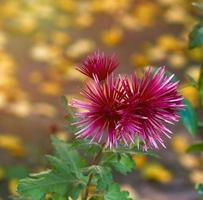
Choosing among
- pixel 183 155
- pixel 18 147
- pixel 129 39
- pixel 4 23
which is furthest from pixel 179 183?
pixel 4 23

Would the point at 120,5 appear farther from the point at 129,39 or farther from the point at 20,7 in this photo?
the point at 20,7

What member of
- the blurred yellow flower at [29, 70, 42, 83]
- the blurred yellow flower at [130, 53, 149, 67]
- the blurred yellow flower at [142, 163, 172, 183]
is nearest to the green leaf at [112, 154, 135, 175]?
the blurred yellow flower at [142, 163, 172, 183]

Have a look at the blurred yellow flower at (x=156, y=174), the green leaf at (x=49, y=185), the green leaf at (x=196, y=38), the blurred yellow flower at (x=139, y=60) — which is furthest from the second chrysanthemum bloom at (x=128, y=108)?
the blurred yellow flower at (x=139, y=60)

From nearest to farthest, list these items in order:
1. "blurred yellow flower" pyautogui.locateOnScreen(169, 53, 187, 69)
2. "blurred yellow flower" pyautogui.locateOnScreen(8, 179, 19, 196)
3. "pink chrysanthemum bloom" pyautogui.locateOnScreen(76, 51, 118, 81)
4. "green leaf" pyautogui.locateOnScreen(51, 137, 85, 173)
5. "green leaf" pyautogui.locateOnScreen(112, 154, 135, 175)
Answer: "pink chrysanthemum bloom" pyautogui.locateOnScreen(76, 51, 118, 81) → "green leaf" pyautogui.locateOnScreen(112, 154, 135, 175) → "green leaf" pyautogui.locateOnScreen(51, 137, 85, 173) → "blurred yellow flower" pyautogui.locateOnScreen(8, 179, 19, 196) → "blurred yellow flower" pyautogui.locateOnScreen(169, 53, 187, 69)

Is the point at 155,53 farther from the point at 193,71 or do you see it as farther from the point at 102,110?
the point at 102,110

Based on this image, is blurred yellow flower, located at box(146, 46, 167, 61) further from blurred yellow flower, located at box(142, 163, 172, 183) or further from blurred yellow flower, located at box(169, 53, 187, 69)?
blurred yellow flower, located at box(142, 163, 172, 183)

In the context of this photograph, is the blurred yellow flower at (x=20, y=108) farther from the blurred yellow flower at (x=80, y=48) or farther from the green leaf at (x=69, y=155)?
the green leaf at (x=69, y=155)

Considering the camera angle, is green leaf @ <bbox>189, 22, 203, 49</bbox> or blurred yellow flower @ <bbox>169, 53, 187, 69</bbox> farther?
blurred yellow flower @ <bbox>169, 53, 187, 69</bbox>

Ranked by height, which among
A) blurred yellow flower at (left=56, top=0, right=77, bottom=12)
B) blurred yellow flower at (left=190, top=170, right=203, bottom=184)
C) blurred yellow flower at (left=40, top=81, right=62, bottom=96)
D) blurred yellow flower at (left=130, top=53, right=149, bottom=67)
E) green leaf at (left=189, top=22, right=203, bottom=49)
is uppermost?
blurred yellow flower at (left=56, top=0, right=77, bottom=12)

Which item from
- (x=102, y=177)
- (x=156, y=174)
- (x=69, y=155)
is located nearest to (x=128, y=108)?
(x=102, y=177)
